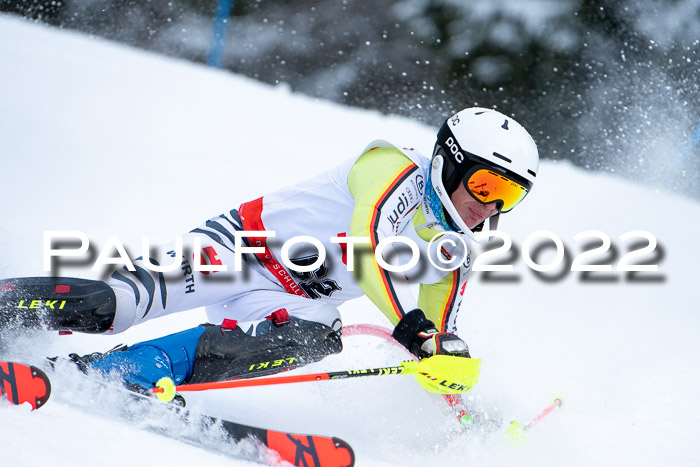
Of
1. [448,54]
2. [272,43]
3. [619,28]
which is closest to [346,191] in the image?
[272,43]

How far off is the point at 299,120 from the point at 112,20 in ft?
11.6

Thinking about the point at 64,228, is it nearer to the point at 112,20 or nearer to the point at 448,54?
the point at 112,20

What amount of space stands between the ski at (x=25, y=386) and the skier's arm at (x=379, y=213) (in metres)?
0.91

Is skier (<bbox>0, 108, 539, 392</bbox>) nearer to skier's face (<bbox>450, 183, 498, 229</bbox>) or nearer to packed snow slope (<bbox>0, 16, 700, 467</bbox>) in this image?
skier's face (<bbox>450, 183, 498, 229</bbox>)

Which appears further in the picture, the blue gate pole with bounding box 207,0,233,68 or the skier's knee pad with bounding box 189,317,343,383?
the blue gate pole with bounding box 207,0,233,68

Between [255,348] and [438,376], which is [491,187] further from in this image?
[255,348]

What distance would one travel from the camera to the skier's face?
235 centimetres

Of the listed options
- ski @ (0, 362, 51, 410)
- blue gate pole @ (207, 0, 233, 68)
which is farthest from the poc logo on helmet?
blue gate pole @ (207, 0, 233, 68)

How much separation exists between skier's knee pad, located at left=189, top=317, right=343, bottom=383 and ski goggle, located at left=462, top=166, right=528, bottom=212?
2.21 ft

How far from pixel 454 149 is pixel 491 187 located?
185 millimetres

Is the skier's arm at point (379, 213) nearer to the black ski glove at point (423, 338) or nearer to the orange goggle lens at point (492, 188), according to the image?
the black ski glove at point (423, 338)

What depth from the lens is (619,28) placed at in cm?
1051

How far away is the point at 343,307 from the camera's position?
4.05 meters

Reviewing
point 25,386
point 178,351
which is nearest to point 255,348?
point 178,351
